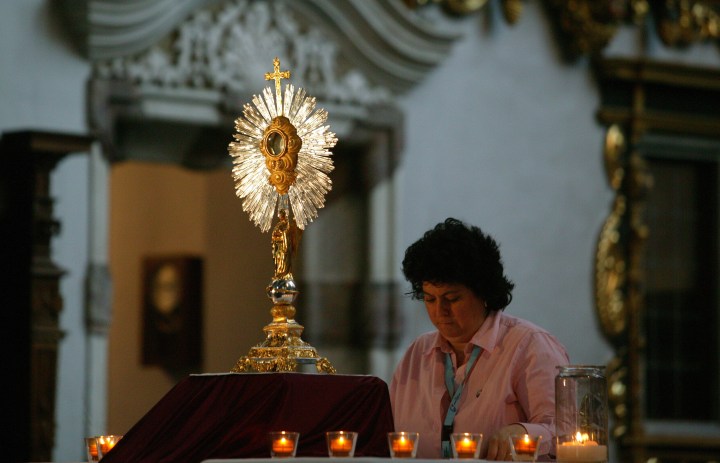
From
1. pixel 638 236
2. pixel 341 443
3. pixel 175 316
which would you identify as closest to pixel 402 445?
pixel 341 443

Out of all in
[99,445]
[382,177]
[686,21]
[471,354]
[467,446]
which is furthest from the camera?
[686,21]

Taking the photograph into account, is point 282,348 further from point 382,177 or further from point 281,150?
point 382,177

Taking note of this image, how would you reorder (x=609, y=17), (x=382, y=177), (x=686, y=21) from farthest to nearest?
1. (x=686, y=21)
2. (x=609, y=17)
3. (x=382, y=177)

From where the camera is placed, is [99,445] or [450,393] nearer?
[99,445]

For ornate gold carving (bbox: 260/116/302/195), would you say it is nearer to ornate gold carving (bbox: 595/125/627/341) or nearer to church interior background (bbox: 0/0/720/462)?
church interior background (bbox: 0/0/720/462)

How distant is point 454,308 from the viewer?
456cm

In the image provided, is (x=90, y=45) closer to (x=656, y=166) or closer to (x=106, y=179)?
(x=106, y=179)

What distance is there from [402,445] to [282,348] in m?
0.61

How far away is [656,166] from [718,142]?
0.51 metres

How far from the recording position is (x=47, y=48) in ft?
25.7

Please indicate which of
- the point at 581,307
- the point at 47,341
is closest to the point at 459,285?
the point at 47,341

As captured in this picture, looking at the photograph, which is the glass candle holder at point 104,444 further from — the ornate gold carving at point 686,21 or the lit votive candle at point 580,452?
the ornate gold carving at point 686,21

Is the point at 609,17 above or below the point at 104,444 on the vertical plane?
above

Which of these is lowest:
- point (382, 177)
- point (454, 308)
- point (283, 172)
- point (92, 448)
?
point (92, 448)
